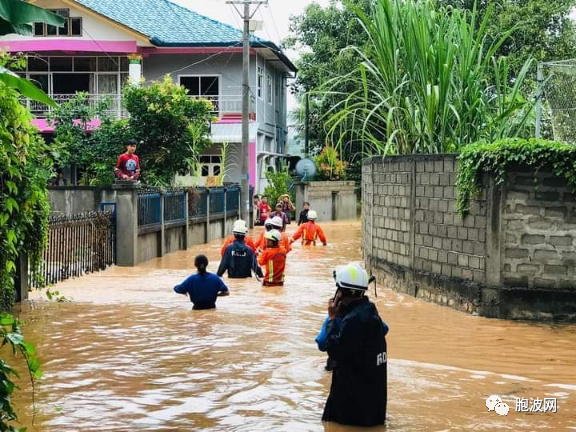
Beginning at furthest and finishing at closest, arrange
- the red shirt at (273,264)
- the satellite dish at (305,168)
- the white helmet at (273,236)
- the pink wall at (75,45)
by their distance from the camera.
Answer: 1. the satellite dish at (305,168)
2. the pink wall at (75,45)
3. the red shirt at (273,264)
4. the white helmet at (273,236)

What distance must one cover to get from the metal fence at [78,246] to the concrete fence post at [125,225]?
5.2 inches

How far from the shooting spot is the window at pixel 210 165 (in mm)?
38906

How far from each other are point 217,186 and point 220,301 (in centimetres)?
1689

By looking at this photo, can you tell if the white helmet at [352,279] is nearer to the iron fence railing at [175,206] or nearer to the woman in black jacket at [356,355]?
the woman in black jacket at [356,355]

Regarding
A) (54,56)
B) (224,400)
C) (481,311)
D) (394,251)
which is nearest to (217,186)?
(54,56)

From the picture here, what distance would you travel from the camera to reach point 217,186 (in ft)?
102

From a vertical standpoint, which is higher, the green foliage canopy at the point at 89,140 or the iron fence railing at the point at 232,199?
the green foliage canopy at the point at 89,140

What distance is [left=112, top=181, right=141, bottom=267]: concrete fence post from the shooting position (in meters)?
20.0

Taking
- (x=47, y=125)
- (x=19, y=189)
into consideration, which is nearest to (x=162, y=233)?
(x=19, y=189)

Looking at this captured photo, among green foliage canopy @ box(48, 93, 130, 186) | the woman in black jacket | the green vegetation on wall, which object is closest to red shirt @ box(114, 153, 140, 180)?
green foliage canopy @ box(48, 93, 130, 186)

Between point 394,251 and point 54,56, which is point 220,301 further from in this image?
point 54,56

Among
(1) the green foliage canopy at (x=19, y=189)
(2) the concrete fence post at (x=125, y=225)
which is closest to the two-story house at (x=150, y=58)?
(2) the concrete fence post at (x=125, y=225)

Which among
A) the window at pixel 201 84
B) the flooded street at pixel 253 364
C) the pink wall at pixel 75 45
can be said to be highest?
the pink wall at pixel 75 45

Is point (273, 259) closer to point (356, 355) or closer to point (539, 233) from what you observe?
point (539, 233)
